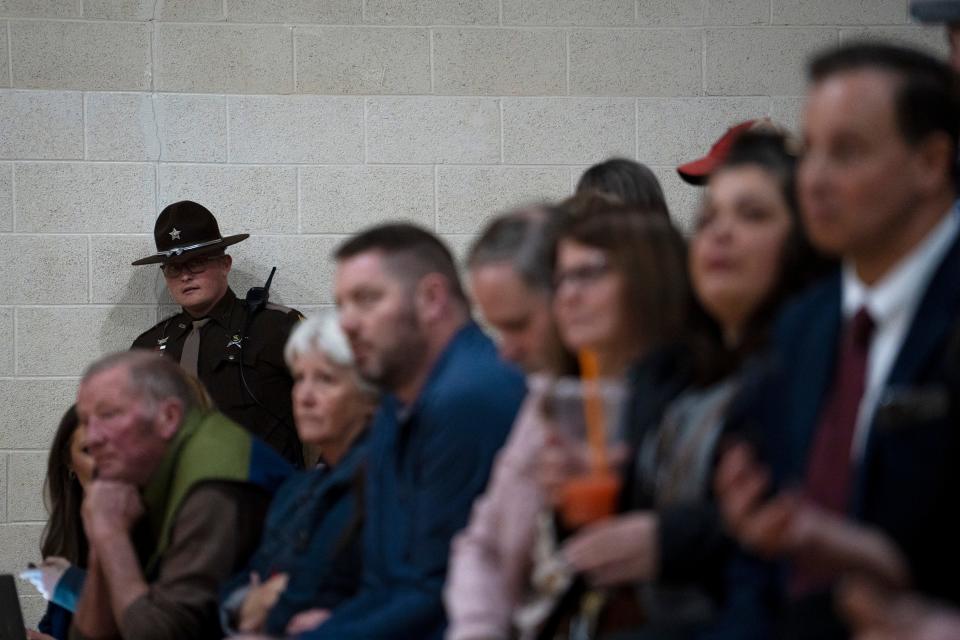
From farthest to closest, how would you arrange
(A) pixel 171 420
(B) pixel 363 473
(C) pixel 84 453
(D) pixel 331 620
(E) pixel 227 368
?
(E) pixel 227 368 → (C) pixel 84 453 → (A) pixel 171 420 → (B) pixel 363 473 → (D) pixel 331 620

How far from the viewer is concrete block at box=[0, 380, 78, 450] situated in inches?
207

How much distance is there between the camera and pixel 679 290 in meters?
1.92

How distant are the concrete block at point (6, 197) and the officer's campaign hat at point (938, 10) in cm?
360

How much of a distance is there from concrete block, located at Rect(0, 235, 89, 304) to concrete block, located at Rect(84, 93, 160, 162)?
349mm

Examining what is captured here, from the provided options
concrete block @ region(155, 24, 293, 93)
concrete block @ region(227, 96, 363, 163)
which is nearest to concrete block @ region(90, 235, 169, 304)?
concrete block @ region(227, 96, 363, 163)

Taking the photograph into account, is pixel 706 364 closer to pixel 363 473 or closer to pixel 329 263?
pixel 363 473

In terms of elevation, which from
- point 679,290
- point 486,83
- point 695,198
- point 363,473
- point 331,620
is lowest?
point 331,620

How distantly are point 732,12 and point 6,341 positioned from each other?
303 cm

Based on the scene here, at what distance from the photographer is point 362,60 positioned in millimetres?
5363

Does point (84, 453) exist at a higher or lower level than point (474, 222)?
lower

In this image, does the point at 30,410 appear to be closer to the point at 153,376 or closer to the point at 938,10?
the point at 153,376

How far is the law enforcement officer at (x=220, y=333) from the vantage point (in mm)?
5023

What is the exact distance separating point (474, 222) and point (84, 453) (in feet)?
7.20

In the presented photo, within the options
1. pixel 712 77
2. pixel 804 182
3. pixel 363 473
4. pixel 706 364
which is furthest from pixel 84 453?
pixel 712 77
